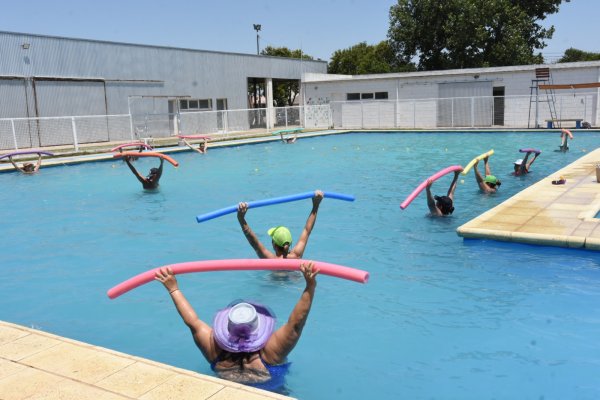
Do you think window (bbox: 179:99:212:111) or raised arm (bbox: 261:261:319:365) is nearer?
raised arm (bbox: 261:261:319:365)

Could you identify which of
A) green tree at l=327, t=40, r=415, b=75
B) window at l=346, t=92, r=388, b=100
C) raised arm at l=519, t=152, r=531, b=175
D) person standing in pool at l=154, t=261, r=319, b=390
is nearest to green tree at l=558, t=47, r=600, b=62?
green tree at l=327, t=40, r=415, b=75

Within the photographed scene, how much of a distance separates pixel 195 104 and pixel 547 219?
33107 millimetres

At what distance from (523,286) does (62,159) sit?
66.6 ft

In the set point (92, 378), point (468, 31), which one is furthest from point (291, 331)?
point (468, 31)

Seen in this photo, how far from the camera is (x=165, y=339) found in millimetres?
6262

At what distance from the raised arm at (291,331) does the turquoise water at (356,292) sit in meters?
0.96

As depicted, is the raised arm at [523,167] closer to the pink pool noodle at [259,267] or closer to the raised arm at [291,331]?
the raised arm at [291,331]

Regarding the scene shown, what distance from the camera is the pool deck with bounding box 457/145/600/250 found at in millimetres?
7926

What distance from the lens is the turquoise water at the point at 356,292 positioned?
537 cm

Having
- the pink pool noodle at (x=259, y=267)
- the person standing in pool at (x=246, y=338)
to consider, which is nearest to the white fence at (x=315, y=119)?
the pink pool noodle at (x=259, y=267)

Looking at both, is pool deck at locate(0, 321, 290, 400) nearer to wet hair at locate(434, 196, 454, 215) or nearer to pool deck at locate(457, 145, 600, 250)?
pool deck at locate(457, 145, 600, 250)

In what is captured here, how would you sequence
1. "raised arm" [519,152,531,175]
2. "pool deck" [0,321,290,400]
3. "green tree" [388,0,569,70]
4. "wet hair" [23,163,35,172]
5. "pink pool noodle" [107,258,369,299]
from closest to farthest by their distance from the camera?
"pool deck" [0,321,290,400]
"pink pool noodle" [107,258,369,299]
"raised arm" [519,152,531,175]
"wet hair" [23,163,35,172]
"green tree" [388,0,569,70]

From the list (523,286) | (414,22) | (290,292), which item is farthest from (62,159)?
(414,22)

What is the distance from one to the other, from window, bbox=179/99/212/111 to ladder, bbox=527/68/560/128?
21.1 m
